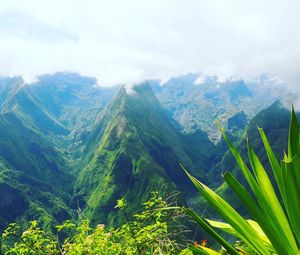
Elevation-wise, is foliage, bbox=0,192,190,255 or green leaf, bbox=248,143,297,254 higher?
green leaf, bbox=248,143,297,254

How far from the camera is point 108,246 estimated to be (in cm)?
894

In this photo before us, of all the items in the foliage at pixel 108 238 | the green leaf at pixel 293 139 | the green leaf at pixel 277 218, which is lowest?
the foliage at pixel 108 238

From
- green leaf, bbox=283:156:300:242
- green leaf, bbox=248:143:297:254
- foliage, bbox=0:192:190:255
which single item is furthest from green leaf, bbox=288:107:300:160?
foliage, bbox=0:192:190:255

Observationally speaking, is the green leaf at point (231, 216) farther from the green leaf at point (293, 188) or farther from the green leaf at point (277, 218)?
the green leaf at point (293, 188)

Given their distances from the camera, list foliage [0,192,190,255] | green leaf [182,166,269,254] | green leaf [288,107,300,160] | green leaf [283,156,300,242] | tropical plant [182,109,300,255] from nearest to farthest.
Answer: green leaf [283,156,300,242] < tropical plant [182,109,300,255] < green leaf [288,107,300,160] < green leaf [182,166,269,254] < foliage [0,192,190,255]

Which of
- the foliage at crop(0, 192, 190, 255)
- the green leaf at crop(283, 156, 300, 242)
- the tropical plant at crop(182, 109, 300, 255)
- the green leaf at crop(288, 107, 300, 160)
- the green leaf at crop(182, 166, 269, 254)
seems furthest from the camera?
the foliage at crop(0, 192, 190, 255)

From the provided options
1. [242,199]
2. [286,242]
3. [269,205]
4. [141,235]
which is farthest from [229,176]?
[141,235]

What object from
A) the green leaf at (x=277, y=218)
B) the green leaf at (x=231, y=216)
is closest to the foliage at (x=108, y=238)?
the green leaf at (x=231, y=216)

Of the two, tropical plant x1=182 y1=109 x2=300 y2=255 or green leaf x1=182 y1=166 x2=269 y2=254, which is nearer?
tropical plant x1=182 y1=109 x2=300 y2=255

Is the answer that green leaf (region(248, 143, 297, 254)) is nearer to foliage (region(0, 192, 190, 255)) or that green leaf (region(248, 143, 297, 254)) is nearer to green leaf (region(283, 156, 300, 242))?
green leaf (region(283, 156, 300, 242))

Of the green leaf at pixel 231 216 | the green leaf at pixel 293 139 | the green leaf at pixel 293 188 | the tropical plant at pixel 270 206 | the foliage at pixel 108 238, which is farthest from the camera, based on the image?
the foliage at pixel 108 238

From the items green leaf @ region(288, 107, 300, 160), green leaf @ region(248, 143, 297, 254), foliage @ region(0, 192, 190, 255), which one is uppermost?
green leaf @ region(288, 107, 300, 160)

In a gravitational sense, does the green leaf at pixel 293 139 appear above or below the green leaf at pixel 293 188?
above

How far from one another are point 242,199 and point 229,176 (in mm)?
308
